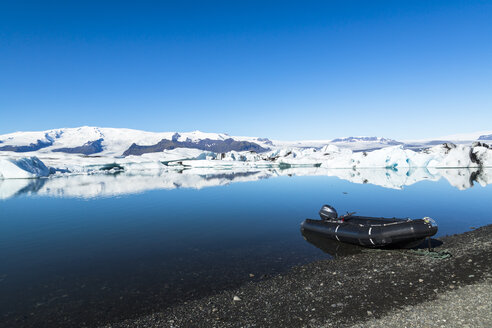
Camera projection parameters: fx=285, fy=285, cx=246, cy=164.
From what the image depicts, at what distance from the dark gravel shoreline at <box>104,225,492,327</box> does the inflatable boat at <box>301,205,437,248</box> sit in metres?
0.61

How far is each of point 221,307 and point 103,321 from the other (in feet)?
9.47

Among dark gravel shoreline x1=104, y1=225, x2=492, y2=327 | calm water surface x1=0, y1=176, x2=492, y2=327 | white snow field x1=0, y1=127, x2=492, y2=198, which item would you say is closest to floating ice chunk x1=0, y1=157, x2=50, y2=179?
white snow field x1=0, y1=127, x2=492, y2=198

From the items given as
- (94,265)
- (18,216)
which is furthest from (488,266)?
(18,216)

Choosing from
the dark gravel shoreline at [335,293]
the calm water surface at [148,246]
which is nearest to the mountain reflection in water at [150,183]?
the calm water surface at [148,246]

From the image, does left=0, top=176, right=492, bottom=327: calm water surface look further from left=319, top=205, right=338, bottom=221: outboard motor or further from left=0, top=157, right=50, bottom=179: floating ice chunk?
left=0, top=157, right=50, bottom=179: floating ice chunk

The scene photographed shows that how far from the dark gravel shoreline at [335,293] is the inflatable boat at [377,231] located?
610mm

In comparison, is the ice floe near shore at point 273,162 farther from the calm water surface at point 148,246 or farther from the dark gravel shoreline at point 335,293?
the dark gravel shoreline at point 335,293

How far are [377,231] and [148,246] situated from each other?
Result: 32.6 ft

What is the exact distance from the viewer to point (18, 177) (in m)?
52.2

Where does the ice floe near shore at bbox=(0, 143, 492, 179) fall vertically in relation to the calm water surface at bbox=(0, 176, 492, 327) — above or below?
above

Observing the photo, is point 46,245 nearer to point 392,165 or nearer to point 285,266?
point 285,266

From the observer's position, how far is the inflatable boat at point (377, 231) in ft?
33.4

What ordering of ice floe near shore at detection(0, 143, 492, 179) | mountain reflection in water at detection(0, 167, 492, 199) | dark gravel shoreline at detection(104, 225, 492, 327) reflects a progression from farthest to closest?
ice floe near shore at detection(0, 143, 492, 179) → mountain reflection in water at detection(0, 167, 492, 199) → dark gravel shoreline at detection(104, 225, 492, 327)

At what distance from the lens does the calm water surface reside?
8125 millimetres
